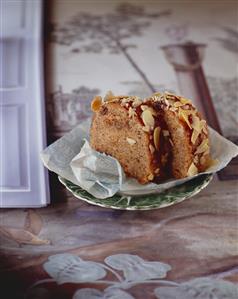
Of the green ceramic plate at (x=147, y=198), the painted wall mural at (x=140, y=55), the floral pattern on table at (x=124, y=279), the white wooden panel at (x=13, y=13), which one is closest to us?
the floral pattern on table at (x=124, y=279)

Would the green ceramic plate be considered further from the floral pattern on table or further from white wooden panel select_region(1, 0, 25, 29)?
white wooden panel select_region(1, 0, 25, 29)

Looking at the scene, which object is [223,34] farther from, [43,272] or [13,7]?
[43,272]

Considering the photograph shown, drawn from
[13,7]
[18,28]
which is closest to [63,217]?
[18,28]

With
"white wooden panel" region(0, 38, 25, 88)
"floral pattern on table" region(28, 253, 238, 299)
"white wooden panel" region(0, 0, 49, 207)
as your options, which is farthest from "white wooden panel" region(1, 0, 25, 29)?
"floral pattern on table" region(28, 253, 238, 299)

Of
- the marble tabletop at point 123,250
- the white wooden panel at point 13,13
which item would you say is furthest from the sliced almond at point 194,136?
the white wooden panel at point 13,13

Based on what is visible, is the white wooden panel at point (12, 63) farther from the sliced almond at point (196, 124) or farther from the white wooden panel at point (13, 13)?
the sliced almond at point (196, 124)

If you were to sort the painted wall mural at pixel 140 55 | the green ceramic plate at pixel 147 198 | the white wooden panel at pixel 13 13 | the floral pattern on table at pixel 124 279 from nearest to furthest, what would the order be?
the floral pattern on table at pixel 124 279
the green ceramic plate at pixel 147 198
the painted wall mural at pixel 140 55
the white wooden panel at pixel 13 13

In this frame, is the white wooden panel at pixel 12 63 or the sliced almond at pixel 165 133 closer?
the sliced almond at pixel 165 133

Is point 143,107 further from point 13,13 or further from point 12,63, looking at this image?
point 13,13
